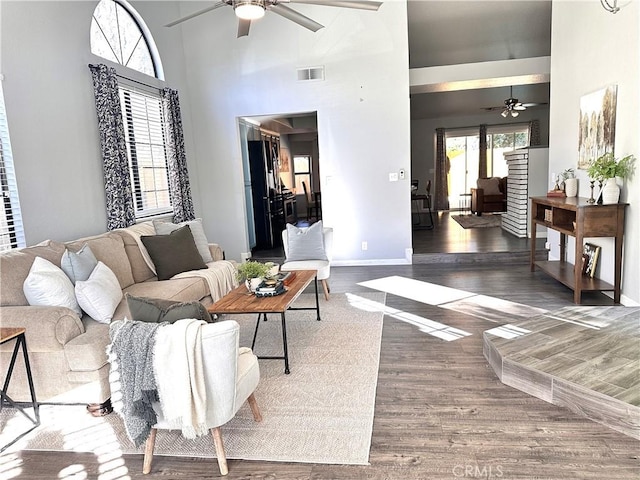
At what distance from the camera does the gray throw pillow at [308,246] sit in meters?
4.87

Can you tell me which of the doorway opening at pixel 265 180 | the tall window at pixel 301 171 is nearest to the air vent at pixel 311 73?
the doorway opening at pixel 265 180

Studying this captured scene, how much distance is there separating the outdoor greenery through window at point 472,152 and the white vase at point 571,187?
8108 millimetres

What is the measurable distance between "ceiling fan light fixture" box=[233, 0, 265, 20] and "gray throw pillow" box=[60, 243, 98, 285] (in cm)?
224

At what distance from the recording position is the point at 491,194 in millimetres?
10930

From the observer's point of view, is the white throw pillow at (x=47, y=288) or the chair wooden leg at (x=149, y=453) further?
the white throw pillow at (x=47, y=288)

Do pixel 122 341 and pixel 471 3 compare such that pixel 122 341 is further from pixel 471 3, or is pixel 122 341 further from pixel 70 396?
pixel 471 3

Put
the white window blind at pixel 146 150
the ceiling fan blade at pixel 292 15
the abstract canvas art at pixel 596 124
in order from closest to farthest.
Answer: the ceiling fan blade at pixel 292 15 → the abstract canvas art at pixel 596 124 → the white window blind at pixel 146 150

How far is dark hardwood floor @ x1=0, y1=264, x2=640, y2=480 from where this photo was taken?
6.58ft

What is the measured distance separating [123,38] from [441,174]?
394 inches

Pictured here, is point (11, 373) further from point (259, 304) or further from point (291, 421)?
point (291, 421)

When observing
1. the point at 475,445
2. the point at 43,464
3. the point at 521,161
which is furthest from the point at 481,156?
the point at 43,464

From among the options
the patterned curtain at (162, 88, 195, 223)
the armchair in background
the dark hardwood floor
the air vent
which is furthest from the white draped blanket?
the armchair in background

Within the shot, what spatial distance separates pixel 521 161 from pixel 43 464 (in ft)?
25.5

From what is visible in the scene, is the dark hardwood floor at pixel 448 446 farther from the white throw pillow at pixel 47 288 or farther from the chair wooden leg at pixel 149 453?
the white throw pillow at pixel 47 288
